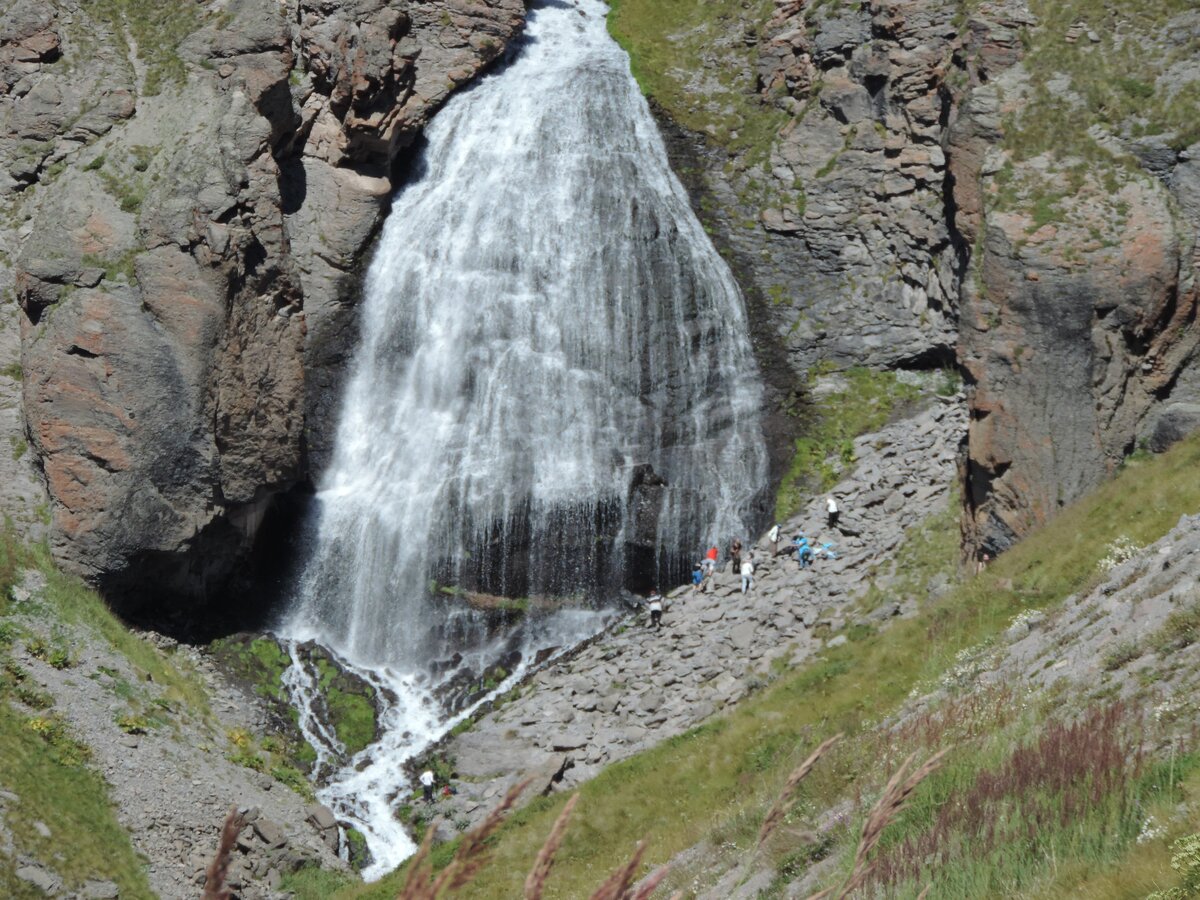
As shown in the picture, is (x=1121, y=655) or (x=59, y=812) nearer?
(x=1121, y=655)

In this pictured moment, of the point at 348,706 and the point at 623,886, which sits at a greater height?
the point at 623,886

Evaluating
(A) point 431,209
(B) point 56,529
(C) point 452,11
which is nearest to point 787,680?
(B) point 56,529

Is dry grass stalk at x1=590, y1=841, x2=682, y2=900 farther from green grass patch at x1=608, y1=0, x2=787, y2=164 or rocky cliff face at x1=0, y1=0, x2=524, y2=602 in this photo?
green grass patch at x1=608, y1=0, x2=787, y2=164

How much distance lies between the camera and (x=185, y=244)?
33750 millimetres

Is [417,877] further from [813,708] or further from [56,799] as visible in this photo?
[56,799]

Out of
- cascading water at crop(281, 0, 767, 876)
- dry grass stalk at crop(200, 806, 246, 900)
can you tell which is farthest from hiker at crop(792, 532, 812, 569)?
dry grass stalk at crop(200, 806, 246, 900)

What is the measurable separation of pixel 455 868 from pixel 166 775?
80.0 ft

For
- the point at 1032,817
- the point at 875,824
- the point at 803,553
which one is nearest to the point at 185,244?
the point at 803,553

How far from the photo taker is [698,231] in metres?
43.4

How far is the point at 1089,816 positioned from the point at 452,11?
44.2 meters

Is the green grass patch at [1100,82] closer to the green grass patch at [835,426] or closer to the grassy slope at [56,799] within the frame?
the green grass patch at [835,426]

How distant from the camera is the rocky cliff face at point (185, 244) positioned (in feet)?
107

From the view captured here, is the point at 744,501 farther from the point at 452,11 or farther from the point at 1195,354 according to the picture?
the point at 452,11

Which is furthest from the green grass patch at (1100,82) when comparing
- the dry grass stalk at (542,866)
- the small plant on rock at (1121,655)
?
the dry grass stalk at (542,866)
